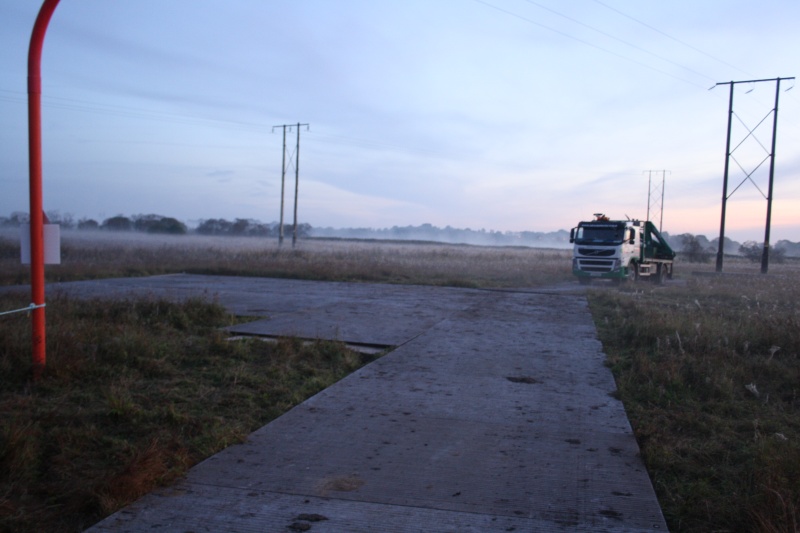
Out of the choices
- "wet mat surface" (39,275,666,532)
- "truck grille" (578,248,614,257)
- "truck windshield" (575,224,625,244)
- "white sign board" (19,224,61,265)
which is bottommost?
"wet mat surface" (39,275,666,532)

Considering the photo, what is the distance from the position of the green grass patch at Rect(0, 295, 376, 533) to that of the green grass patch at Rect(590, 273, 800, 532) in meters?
3.72

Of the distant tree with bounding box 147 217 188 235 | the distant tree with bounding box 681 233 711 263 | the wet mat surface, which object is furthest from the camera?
the distant tree with bounding box 147 217 188 235

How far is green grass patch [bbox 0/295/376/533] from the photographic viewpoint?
4547 mm

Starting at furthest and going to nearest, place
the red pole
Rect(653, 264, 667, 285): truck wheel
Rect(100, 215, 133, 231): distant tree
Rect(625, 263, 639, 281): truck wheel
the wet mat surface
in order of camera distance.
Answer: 1. Rect(100, 215, 133, 231): distant tree
2. Rect(653, 264, 667, 285): truck wheel
3. Rect(625, 263, 639, 281): truck wheel
4. the red pole
5. the wet mat surface

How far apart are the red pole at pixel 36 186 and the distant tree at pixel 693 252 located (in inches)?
2566

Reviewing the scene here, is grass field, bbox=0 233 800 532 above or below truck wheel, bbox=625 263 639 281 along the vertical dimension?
below

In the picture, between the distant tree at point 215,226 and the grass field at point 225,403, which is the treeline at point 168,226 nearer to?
the distant tree at point 215,226

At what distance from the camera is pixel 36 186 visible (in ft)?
23.2

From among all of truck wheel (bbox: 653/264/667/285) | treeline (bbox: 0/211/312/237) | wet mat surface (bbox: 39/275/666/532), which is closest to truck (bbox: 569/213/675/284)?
truck wheel (bbox: 653/264/667/285)

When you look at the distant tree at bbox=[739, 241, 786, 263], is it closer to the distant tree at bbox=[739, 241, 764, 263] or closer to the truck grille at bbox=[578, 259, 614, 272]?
the distant tree at bbox=[739, 241, 764, 263]

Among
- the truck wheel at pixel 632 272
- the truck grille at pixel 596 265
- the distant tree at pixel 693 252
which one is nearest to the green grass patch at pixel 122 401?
the truck grille at pixel 596 265

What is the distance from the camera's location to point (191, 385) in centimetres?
754

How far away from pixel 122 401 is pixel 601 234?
24.8 m

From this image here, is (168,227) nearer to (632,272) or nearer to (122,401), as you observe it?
(632,272)
